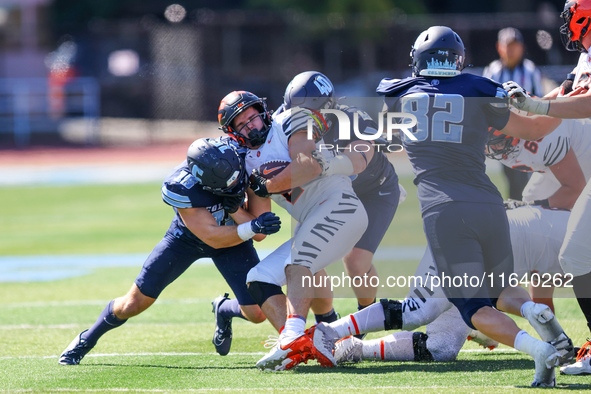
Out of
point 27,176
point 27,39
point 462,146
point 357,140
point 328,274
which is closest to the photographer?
point 462,146

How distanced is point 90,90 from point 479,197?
20.6 m

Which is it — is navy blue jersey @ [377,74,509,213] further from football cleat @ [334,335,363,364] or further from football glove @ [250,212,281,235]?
football cleat @ [334,335,363,364]

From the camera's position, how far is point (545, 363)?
4.20m

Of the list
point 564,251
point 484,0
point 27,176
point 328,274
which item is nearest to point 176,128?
point 27,176

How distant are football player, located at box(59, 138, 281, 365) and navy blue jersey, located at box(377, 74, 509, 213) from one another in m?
0.95

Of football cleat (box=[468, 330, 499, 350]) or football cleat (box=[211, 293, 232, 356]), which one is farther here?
football cleat (box=[211, 293, 232, 356])

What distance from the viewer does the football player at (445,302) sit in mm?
5062

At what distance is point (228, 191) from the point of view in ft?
16.8

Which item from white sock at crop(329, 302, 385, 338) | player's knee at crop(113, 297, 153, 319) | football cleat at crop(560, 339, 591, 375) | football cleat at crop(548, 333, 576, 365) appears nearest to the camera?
football cleat at crop(548, 333, 576, 365)

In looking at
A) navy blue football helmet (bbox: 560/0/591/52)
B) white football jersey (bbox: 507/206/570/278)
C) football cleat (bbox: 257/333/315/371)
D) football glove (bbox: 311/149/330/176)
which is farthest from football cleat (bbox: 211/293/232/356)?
navy blue football helmet (bbox: 560/0/591/52)

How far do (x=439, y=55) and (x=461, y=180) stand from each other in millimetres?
759

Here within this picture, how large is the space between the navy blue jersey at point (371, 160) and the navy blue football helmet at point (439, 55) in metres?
0.70

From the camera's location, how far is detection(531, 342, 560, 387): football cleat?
419 centimetres

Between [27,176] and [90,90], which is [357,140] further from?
[90,90]
